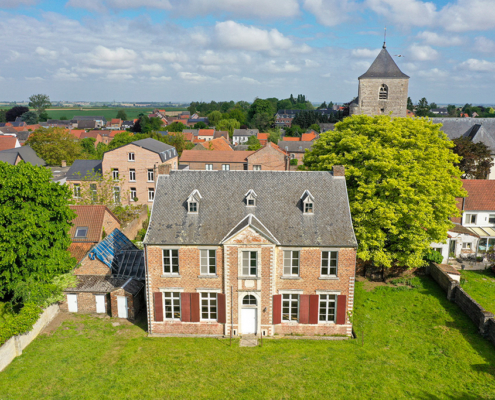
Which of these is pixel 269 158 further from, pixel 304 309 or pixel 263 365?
pixel 263 365

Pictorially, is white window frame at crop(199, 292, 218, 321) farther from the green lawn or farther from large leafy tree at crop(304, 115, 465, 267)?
the green lawn

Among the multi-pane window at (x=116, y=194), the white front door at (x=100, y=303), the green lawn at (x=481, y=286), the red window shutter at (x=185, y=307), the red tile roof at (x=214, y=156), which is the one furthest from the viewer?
the red tile roof at (x=214, y=156)

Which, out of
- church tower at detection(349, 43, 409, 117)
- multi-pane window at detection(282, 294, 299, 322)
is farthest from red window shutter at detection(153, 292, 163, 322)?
church tower at detection(349, 43, 409, 117)

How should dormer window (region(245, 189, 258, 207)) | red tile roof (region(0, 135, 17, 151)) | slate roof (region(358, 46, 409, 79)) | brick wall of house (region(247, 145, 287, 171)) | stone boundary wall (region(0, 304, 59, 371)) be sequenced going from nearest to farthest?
stone boundary wall (region(0, 304, 59, 371)) < dormer window (region(245, 189, 258, 207)) < slate roof (region(358, 46, 409, 79)) < brick wall of house (region(247, 145, 287, 171)) < red tile roof (region(0, 135, 17, 151))

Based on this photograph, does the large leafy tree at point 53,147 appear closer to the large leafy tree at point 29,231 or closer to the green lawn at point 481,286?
the large leafy tree at point 29,231

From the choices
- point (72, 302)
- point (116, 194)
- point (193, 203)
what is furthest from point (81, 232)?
point (116, 194)

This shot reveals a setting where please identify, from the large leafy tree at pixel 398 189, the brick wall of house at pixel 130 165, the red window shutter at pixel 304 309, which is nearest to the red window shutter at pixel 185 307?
the red window shutter at pixel 304 309
